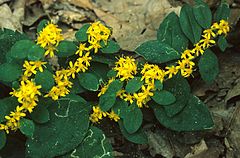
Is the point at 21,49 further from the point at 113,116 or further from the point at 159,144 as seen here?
the point at 159,144

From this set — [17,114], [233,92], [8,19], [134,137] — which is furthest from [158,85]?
[8,19]

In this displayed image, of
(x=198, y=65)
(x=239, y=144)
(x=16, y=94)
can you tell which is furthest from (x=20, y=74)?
(x=239, y=144)

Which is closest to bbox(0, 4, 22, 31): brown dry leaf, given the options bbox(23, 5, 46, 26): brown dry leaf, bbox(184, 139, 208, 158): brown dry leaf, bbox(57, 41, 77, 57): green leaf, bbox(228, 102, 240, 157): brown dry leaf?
bbox(23, 5, 46, 26): brown dry leaf

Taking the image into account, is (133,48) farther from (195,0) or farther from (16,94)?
(16,94)

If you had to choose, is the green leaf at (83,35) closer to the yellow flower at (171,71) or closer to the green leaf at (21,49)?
the green leaf at (21,49)

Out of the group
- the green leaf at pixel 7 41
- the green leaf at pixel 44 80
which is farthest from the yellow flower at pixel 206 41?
the green leaf at pixel 7 41

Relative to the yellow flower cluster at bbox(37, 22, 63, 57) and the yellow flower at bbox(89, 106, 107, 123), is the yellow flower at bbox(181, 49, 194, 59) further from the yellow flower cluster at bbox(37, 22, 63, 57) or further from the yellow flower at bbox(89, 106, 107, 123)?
the yellow flower cluster at bbox(37, 22, 63, 57)
